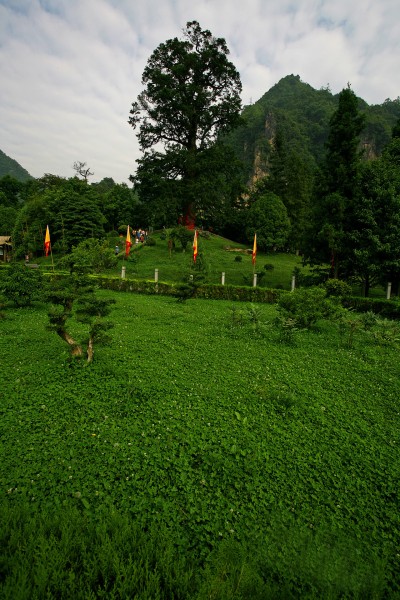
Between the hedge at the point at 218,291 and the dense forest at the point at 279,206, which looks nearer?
the dense forest at the point at 279,206

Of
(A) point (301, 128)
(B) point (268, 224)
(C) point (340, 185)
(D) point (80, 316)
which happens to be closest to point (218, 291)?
(C) point (340, 185)

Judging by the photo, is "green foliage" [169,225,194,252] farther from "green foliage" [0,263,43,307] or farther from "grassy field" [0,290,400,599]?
"grassy field" [0,290,400,599]

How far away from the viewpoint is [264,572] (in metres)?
2.94

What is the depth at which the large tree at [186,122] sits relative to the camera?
91.1 feet

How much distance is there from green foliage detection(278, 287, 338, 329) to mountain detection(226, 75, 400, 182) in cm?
7141

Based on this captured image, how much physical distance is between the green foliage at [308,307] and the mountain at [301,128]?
234ft

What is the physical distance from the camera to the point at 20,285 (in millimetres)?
11852

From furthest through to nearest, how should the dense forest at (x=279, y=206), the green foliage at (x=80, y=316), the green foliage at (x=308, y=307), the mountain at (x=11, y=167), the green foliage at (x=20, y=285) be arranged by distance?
the mountain at (x=11, y=167)
the dense forest at (x=279, y=206)
the green foliage at (x=20, y=285)
the green foliage at (x=308, y=307)
the green foliage at (x=80, y=316)

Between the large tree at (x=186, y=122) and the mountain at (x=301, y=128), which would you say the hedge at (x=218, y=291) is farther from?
the mountain at (x=301, y=128)

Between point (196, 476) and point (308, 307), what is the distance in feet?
23.7

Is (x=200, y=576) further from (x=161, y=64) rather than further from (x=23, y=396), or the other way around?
(x=161, y=64)

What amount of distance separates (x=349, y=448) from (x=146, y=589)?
12.0ft

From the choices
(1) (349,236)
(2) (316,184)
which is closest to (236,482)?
(1) (349,236)

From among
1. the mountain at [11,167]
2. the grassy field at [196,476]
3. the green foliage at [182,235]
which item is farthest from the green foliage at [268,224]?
the mountain at [11,167]
